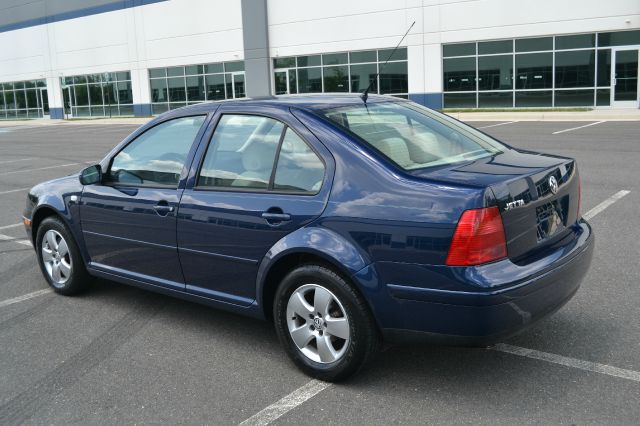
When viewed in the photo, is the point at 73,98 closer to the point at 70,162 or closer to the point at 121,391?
the point at 70,162

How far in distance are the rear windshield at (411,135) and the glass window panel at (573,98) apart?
81.5ft

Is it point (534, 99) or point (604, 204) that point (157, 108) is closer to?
point (534, 99)

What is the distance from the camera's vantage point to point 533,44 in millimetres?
27891

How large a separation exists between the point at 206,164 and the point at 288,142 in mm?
667

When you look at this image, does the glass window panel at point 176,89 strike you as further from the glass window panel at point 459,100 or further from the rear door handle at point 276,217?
the rear door handle at point 276,217

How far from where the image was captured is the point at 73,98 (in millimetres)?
46000

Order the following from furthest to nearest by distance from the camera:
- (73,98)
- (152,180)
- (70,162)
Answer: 1. (73,98)
2. (70,162)
3. (152,180)

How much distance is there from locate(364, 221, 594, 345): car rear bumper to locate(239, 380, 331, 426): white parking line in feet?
1.79

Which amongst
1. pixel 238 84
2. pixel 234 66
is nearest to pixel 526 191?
pixel 238 84

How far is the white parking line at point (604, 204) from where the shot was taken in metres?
7.89

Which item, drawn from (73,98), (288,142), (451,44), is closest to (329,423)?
(288,142)

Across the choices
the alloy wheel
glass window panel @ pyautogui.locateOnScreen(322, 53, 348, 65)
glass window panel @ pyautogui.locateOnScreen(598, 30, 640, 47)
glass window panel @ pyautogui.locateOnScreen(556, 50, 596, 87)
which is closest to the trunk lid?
the alloy wheel

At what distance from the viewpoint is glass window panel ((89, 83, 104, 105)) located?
44.0 metres

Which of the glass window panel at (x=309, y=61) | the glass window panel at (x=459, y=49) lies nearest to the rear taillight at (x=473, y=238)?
the glass window panel at (x=459, y=49)
